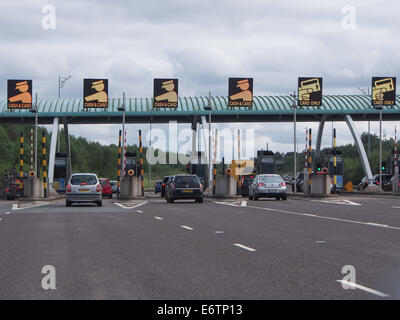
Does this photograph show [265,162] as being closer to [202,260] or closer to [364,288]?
[202,260]

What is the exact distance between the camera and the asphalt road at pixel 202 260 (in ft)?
24.6

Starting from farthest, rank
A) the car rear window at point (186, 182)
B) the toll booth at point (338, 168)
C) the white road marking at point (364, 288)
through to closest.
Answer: the toll booth at point (338, 168)
the car rear window at point (186, 182)
the white road marking at point (364, 288)

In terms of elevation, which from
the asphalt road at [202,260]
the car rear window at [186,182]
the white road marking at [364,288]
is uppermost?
the car rear window at [186,182]

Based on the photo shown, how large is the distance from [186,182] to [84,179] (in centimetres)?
571

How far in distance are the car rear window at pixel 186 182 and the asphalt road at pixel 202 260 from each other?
1677 centimetres

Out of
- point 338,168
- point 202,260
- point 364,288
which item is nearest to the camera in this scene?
A: point 364,288

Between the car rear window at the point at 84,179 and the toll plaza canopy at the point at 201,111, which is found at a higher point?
the toll plaza canopy at the point at 201,111

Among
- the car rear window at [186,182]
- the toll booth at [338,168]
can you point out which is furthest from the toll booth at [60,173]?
the car rear window at [186,182]

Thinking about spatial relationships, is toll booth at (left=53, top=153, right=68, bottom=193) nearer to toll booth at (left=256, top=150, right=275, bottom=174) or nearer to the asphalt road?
toll booth at (left=256, top=150, right=275, bottom=174)

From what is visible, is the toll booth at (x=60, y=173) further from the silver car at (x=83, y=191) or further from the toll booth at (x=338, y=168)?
the silver car at (x=83, y=191)

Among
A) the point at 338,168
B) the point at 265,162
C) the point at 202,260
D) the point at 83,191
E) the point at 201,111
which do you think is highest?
the point at 201,111

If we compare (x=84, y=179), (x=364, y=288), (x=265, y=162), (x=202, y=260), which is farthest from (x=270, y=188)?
(x=364, y=288)

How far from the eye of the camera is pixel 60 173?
58188mm
